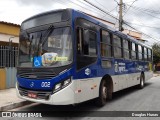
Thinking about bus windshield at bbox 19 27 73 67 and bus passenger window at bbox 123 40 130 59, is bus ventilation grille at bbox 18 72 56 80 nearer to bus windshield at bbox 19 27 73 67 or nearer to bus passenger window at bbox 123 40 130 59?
bus windshield at bbox 19 27 73 67

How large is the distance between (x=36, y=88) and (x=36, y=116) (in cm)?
96

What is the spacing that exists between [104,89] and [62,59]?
269 centimetres

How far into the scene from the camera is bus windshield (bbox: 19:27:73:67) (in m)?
6.66

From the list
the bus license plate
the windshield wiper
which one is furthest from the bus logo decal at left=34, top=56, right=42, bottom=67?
the bus license plate

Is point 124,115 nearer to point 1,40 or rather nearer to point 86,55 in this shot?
point 86,55

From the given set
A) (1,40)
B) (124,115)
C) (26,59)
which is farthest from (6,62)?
(124,115)

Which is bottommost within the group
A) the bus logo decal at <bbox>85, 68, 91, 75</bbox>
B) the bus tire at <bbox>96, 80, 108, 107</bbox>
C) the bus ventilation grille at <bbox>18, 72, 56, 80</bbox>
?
the bus tire at <bbox>96, 80, 108, 107</bbox>

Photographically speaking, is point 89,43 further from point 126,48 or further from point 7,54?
point 7,54

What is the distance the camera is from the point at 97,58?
26.5 feet

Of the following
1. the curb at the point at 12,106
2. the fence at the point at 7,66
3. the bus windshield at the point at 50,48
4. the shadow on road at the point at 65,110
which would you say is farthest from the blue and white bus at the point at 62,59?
the fence at the point at 7,66

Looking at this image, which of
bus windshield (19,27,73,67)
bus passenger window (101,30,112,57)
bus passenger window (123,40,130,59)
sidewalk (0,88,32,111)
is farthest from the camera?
bus passenger window (123,40,130,59)

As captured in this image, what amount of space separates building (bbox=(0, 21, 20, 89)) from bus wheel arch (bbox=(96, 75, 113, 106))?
5.10 m

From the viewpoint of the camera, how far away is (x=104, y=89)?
8.73m

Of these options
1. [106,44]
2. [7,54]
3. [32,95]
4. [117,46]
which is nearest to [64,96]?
[32,95]
